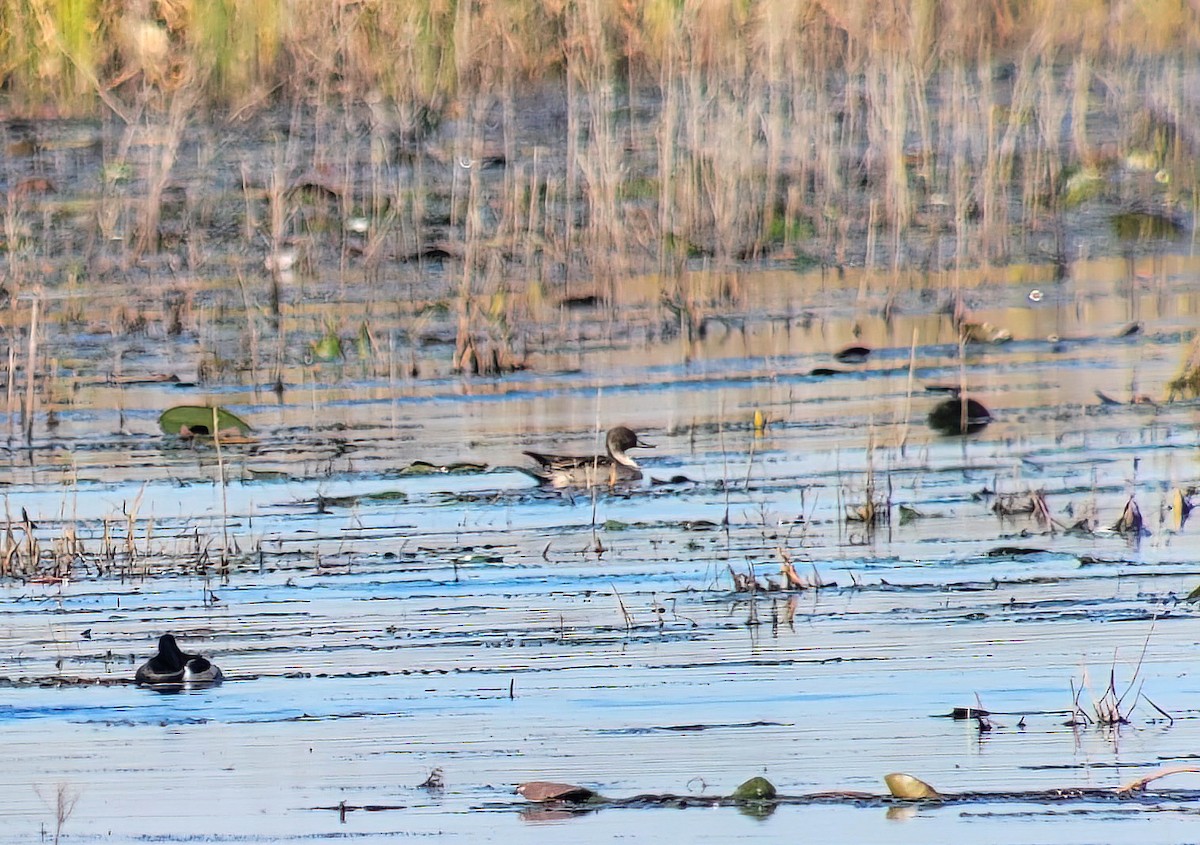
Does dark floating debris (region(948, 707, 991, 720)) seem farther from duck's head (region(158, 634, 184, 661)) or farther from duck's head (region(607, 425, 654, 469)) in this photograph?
duck's head (region(607, 425, 654, 469))

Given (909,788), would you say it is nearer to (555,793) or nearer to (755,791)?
(755,791)

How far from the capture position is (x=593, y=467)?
888cm

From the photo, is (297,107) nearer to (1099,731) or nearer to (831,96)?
(831,96)

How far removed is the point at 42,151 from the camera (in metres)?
15.6

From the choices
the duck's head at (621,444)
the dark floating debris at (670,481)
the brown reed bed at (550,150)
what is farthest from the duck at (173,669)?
the brown reed bed at (550,150)

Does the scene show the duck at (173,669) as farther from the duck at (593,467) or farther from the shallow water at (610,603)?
the duck at (593,467)

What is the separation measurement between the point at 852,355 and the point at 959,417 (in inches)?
60.0

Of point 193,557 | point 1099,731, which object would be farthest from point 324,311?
point 1099,731

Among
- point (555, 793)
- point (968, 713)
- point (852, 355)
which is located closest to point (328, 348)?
point (852, 355)

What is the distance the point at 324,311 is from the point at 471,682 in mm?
6494

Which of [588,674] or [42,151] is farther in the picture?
[42,151]

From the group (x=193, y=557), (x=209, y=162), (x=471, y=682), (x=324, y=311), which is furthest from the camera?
(x=209, y=162)

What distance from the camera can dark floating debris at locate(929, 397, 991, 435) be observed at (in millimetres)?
9867

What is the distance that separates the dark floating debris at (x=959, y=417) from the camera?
9.87m
